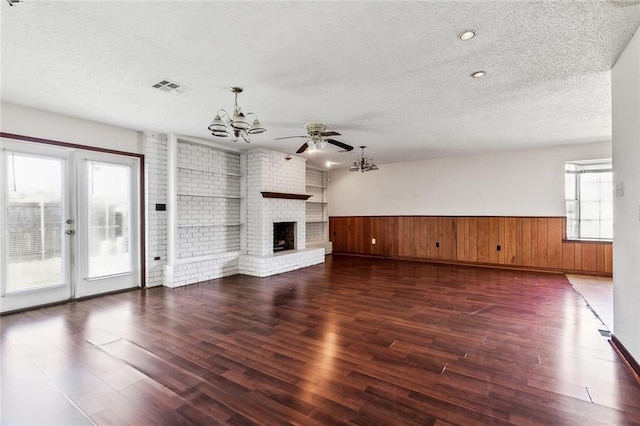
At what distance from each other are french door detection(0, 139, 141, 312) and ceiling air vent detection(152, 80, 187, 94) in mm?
2098

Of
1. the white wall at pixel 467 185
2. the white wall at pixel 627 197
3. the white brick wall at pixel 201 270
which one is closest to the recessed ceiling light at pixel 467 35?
the white wall at pixel 627 197

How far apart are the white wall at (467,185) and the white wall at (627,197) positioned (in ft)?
12.9

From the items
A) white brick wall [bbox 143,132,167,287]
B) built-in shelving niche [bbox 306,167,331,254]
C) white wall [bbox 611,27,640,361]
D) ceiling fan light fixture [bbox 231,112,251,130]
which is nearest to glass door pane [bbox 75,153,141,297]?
white brick wall [bbox 143,132,167,287]

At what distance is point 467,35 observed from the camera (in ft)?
7.20

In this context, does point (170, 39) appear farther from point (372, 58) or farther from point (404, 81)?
point (404, 81)

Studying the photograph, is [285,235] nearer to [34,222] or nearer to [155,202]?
[155,202]

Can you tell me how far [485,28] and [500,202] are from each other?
5431 mm

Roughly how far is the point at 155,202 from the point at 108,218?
71cm

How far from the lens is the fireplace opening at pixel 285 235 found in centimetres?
706

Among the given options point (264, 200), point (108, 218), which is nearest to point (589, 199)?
point (264, 200)

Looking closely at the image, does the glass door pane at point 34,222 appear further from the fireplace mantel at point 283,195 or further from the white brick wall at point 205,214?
the fireplace mantel at point 283,195

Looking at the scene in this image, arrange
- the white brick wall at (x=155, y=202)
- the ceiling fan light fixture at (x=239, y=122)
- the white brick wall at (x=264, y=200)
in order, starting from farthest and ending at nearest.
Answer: the white brick wall at (x=264, y=200) → the white brick wall at (x=155, y=202) → the ceiling fan light fixture at (x=239, y=122)

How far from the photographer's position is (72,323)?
3299 millimetres

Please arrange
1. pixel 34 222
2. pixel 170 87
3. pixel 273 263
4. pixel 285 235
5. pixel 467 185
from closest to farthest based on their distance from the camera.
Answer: pixel 170 87 → pixel 34 222 → pixel 273 263 → pixel 467 185 → pixel 285 235
